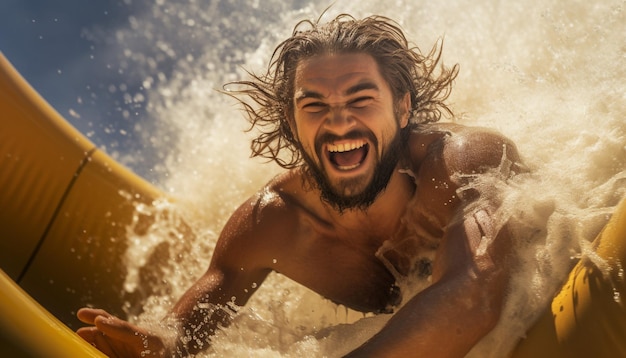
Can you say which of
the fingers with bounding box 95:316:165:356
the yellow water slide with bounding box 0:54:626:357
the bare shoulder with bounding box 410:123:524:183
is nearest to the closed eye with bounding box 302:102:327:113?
the bare shoulder with bounding box 410:123:524:183

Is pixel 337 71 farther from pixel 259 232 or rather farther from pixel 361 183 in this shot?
pixel 259 232

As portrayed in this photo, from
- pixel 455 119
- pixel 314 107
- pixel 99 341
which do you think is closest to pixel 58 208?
pixel 99 341

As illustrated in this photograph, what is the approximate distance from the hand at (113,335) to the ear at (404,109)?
0.73 m

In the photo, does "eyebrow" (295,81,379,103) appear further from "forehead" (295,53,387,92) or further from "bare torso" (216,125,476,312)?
"bare torso" (216,125,476,312)

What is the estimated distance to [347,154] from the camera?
1.71 meters

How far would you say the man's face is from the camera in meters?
1.70

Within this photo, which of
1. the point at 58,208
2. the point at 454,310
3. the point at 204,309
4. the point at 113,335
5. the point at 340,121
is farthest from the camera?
the point at 58,208

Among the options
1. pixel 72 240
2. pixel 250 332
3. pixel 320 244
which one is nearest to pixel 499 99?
pixel 320 244

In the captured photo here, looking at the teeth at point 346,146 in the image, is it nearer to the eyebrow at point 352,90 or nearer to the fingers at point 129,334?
the eyebrow at point 352,90

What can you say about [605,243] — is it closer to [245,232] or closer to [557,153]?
[557,153]

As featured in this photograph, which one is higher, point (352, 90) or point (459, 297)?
point (352, 90)

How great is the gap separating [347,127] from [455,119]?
961 mm

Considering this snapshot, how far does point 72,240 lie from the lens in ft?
7.81

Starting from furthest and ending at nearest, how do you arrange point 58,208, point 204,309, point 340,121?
point 58,208 → point 204,309 → point 340,121
